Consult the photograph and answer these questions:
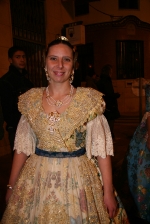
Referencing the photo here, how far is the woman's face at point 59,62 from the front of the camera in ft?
5.78

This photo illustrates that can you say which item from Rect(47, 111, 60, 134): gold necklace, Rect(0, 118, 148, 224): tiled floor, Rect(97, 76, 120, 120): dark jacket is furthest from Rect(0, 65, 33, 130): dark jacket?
Rect(97, 76, 120, 120): dark jacket

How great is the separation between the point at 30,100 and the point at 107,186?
78 cm

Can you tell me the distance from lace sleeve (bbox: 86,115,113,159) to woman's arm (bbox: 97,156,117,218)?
0.04m

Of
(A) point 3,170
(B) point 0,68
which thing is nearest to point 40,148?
(A) point 3,170

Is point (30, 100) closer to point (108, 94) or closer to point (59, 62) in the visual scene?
point (59, 62)

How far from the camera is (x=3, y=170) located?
4469mm

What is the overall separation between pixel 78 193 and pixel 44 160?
303mm

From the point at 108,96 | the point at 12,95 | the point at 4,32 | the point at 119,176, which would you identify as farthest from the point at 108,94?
the point at 12,95

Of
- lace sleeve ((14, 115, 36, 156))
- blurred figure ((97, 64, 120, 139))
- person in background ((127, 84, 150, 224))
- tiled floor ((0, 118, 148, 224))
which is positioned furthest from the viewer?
blurred figure ((97, 64, 120, 139))

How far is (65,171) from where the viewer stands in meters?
1.67

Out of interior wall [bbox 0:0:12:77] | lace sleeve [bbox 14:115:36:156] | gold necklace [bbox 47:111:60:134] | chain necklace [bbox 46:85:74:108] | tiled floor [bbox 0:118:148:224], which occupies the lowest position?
tiled floor [bbox 0:118:148:224]

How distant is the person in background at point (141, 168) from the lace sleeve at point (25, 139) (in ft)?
4.92

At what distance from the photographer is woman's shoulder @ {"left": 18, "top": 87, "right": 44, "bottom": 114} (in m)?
1.85

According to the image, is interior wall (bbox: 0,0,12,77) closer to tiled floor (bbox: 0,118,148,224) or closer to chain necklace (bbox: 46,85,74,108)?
tiled floor (bbox: 0,118,148,224)
